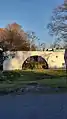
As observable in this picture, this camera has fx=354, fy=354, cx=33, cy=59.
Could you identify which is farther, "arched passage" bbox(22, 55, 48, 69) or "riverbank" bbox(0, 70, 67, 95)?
"arched passage" bbox(22, 55, 48, 69)

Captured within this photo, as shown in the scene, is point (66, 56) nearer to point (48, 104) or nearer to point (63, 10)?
point (48, 104)

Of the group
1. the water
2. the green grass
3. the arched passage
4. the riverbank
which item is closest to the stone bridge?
the arched passage

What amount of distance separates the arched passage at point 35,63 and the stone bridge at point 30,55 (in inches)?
18.4

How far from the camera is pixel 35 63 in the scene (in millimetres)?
55438

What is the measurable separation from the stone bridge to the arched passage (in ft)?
1.53

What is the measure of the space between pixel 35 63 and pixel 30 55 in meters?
2.58

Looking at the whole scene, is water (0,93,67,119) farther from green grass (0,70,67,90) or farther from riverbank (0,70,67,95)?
green grass (0,70,67,90)

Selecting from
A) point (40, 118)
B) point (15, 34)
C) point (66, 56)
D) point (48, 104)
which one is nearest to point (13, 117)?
point (40, 118)

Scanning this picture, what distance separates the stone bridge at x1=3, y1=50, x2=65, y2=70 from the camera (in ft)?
186

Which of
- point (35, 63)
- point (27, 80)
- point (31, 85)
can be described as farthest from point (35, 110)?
point (35, 63)

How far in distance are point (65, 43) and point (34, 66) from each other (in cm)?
670

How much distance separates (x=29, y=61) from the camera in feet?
188

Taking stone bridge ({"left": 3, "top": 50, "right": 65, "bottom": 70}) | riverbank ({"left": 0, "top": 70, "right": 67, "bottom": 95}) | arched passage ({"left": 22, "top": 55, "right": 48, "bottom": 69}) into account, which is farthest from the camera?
stone bridge ({"left": 3, "top": 50, "right": 65, "bottom": 70})

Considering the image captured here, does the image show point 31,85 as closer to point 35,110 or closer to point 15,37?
point 35,110
